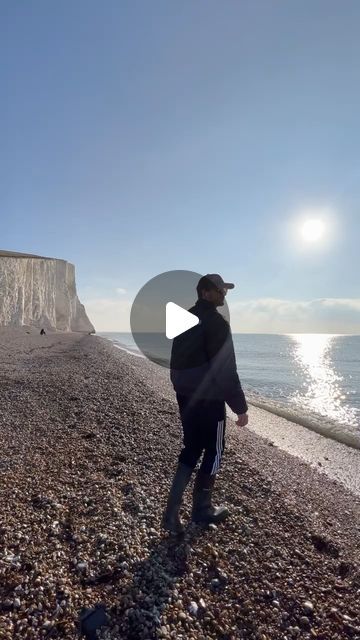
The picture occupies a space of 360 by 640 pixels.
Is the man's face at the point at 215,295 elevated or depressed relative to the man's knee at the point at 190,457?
elevated

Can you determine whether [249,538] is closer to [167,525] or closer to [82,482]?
[167,525]

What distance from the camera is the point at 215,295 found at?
441 cm

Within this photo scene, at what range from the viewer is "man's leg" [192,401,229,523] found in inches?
171

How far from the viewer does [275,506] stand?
17.9ft

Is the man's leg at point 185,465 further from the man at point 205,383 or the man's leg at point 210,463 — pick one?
the man's leg at point 210,463

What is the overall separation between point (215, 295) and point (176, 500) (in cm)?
245

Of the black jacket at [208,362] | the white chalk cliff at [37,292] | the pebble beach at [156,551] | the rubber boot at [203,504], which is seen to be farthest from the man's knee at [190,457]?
the white chalk cliff at [37,292]

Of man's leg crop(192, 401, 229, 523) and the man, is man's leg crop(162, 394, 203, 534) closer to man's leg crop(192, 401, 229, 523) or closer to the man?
the man

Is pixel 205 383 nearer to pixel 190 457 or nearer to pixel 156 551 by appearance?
pixel 190 457

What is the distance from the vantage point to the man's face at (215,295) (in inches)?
173

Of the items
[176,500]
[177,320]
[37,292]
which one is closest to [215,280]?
[177,320]

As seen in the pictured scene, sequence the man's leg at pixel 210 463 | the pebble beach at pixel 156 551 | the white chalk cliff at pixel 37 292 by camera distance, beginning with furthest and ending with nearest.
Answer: the white chalk cliff at pixel 37 292
the man's leg at pixel 210 463
the pebble beach at pixel 156 551

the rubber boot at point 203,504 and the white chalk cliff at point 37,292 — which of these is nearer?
the rubber boot at point 203,504

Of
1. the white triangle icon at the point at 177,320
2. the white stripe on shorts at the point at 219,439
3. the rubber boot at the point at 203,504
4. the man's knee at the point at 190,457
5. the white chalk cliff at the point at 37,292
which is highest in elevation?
the white chalk cliff at the point at 37,292
